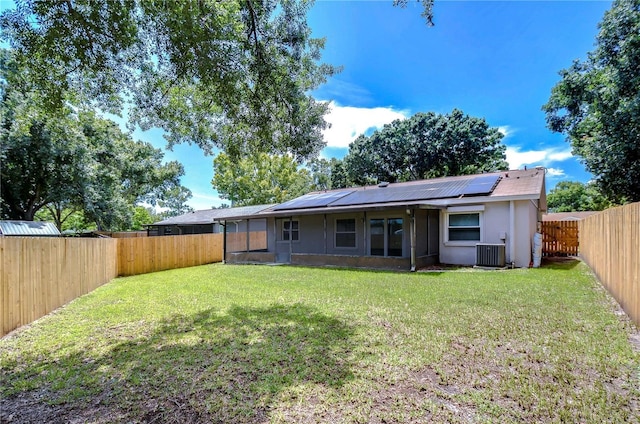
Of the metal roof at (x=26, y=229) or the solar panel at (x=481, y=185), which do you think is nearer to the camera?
the solar panel at (x=481, y=185)

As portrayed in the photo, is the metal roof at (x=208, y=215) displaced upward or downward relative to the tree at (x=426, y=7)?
downward

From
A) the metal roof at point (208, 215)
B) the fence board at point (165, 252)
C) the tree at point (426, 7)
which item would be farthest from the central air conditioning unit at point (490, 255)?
the metal roof at point (208, 215)

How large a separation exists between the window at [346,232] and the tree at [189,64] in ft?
21.8

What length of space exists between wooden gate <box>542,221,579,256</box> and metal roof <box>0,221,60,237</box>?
2303cm

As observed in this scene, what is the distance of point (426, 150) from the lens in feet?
85.5

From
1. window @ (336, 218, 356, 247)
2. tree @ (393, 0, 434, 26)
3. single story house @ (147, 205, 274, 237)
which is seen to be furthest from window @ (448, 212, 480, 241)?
single story house @ (147, 205, 274, 237)

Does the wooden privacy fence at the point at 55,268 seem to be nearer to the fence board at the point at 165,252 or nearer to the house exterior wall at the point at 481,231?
the fence board at the point at 165,252

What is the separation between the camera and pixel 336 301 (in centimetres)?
668

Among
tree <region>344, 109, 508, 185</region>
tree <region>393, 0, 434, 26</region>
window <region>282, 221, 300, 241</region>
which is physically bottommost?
window <region>282, 221, 300, 241</region>

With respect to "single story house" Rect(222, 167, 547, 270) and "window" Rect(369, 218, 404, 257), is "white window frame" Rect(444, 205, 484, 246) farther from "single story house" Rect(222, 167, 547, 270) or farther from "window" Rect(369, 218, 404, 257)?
"window" Rect(369, 218, 404, 257)

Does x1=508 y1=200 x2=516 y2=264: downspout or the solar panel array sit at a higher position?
the solar panel array

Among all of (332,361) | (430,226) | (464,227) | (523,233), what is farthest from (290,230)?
(332,361)

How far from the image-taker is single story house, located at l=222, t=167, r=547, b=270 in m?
11.1

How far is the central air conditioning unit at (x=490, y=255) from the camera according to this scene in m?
11.0
